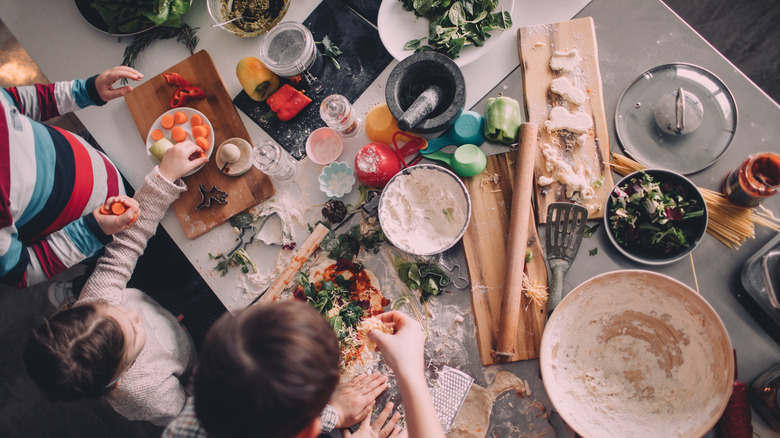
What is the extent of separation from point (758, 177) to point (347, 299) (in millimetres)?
1234

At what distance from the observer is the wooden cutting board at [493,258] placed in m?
1.19

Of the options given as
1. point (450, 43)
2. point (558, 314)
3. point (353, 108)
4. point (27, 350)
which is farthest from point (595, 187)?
point (27, 350)

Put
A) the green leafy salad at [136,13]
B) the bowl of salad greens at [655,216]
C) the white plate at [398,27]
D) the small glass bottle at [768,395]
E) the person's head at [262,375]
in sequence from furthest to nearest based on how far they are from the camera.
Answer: the green leafy salad at [136,13], the white plate at [398,27], the bowl of salad greens at [655,216], the small glass bottle at [768,395], the person's head at [262,375]

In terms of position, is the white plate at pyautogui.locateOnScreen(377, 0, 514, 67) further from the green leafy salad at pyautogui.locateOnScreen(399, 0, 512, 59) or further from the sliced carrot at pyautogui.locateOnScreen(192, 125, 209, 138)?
→ the sliced carrot at pyautogui.locateOnScreen(192, 125, 209, 138)

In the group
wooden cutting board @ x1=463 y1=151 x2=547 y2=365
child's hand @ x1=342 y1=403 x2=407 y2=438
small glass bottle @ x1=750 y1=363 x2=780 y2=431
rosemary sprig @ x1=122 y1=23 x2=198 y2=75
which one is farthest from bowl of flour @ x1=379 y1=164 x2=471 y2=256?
rosemary sprig @ x1=122 y1=23 x2=198 y2=75

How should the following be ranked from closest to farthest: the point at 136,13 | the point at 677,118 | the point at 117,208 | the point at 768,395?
the point at 768,395 < the point at 677,118 < the point at 117,208 < the point at 136,13

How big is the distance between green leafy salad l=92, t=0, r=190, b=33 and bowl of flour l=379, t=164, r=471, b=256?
1.04 m

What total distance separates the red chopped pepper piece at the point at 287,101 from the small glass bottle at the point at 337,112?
0.11m

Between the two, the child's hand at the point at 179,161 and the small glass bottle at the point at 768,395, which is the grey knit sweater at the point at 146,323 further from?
the small glass bottle at the point at 768,395

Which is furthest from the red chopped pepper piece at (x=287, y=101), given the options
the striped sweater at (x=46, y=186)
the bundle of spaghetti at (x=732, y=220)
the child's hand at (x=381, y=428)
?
the bundle of spaghetti at (x=732, y=220)

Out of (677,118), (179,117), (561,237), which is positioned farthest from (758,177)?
(179,117)

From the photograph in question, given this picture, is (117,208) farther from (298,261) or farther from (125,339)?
(298,261)

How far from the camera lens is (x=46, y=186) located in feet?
4.08

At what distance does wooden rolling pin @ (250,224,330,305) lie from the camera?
131cm
